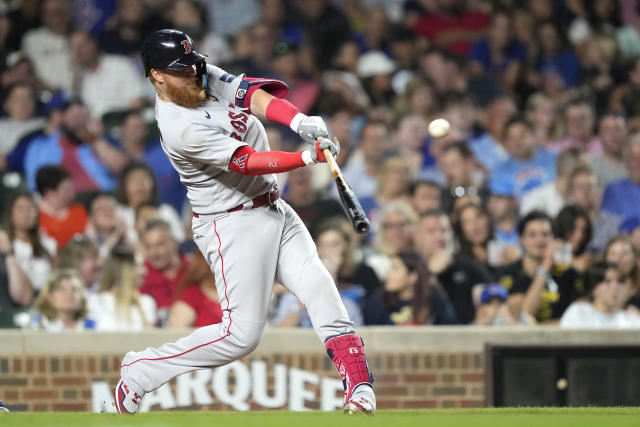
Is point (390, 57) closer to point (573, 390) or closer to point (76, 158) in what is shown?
point (76, 158)

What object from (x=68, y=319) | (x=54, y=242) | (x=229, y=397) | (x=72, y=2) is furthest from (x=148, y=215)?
(x=72, y=2)

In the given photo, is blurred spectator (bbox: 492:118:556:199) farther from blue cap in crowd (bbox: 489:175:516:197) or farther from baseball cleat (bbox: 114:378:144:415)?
baseball cleat (bbox: 114:378:144:415)

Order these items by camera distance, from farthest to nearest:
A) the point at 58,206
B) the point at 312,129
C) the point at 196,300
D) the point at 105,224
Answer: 1. the point at 58,206
2. the point at 105,224
3. the point at 196,300
4. the point at 312,129

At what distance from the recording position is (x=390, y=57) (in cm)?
899

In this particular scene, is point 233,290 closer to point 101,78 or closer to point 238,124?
point 238,124

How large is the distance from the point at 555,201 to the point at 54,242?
11.7ft

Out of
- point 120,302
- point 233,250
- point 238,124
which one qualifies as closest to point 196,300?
point 120,302

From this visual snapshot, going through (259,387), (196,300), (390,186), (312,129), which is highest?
(312,129)

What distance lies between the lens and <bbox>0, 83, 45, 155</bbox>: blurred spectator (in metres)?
8.04

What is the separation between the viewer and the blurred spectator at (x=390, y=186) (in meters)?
7.72

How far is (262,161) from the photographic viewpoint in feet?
13.6

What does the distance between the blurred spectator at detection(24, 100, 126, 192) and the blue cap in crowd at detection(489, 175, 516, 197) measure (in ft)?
8.98

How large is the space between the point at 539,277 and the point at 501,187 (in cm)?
119

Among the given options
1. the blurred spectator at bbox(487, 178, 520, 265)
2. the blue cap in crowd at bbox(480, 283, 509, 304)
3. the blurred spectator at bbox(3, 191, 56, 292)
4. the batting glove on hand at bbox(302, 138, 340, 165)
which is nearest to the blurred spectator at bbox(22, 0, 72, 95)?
the blurred spectator at bbox(3, 191, 56, 292)
